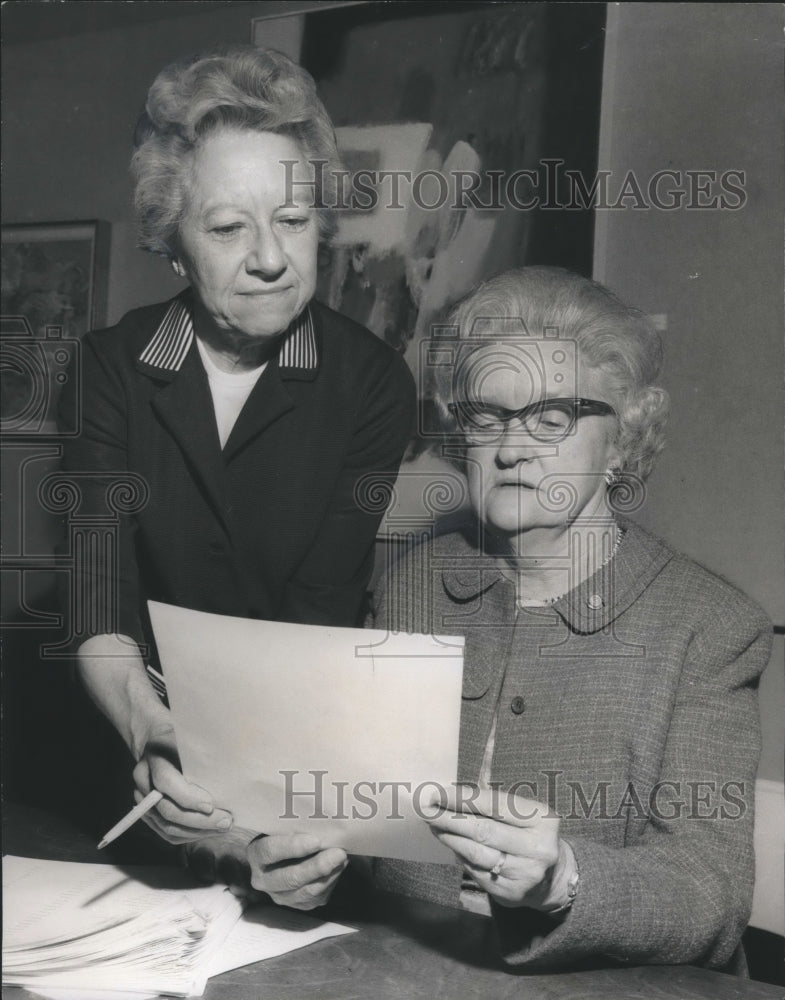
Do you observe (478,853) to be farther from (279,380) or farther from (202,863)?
(279,380)

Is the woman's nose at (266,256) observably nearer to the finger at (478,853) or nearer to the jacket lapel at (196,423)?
the jacket lapel at (196,423)

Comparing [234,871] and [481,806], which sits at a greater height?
[481,806]

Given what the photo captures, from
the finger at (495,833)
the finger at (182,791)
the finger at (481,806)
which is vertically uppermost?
the finger at (481,806)

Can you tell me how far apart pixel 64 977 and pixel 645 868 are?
737 mm

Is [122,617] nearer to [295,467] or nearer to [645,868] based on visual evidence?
[295,467]

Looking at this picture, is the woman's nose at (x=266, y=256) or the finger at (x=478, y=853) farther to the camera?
the woman's nose at (x=266, y=256)

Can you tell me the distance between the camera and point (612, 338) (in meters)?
1.43

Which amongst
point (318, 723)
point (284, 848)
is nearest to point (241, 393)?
point (318, 723)

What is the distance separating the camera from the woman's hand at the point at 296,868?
4.32ft

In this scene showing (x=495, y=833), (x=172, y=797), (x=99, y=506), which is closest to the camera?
(x=495, y=833)

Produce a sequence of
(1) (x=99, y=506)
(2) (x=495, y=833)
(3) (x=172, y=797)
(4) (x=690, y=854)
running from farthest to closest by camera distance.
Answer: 1. (1) (x=99, y=506)
2. (3) (x=172, y=797)
3. (4) (x=690, y=854)
4. (2) (x=495, y=833)

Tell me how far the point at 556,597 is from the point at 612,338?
1.27 ft

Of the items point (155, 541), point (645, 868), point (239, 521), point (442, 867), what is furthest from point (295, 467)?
point (645, 868)

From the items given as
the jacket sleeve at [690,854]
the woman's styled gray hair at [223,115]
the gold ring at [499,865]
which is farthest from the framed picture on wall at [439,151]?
the gold ring at [499,865]
